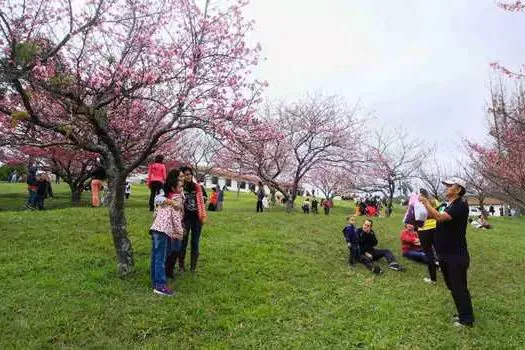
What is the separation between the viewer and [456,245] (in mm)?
6535

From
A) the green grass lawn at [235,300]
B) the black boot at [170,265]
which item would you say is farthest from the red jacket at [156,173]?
the black boot at [170,265]

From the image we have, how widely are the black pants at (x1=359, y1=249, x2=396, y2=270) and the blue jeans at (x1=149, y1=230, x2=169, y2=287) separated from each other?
5.00m

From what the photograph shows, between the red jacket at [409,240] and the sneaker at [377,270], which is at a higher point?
the red jacket at [409,240]

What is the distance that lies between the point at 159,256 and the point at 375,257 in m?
5.74

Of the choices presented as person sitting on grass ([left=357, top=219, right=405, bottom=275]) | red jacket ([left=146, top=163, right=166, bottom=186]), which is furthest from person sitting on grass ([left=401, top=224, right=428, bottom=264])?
red jacket ([left=146, top=163, right=166, bottom=186])

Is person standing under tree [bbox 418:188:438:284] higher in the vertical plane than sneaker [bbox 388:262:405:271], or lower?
higher

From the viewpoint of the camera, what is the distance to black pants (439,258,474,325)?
646 centimetres

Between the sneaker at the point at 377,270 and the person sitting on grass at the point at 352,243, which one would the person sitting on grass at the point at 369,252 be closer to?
the person sitting on grass at the point at 352,243

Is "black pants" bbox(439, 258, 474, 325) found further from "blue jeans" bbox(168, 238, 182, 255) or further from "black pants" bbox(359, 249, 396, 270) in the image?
"blue jeans" bbox(168, 238, 182, 255)

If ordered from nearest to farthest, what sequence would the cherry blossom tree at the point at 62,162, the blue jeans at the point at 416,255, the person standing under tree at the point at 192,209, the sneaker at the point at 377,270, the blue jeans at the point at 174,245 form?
1. the blue jeans at the point at 174,245
2. the person standing under tree at the point at 192,209
3. the sneaker at the point at 377,270
4. the blue jeans at the point at 416,255
5. the cherry blossom tree at the point at 62,162

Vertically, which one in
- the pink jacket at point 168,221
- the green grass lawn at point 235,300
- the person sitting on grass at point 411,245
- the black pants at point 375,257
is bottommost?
the green grass lawn at point 235,300

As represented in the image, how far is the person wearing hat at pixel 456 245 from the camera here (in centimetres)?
648

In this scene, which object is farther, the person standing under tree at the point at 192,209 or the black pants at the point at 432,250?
the black pants at the point at 432,250

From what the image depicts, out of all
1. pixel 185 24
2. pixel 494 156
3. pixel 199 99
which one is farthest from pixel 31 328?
pixel 494 156
